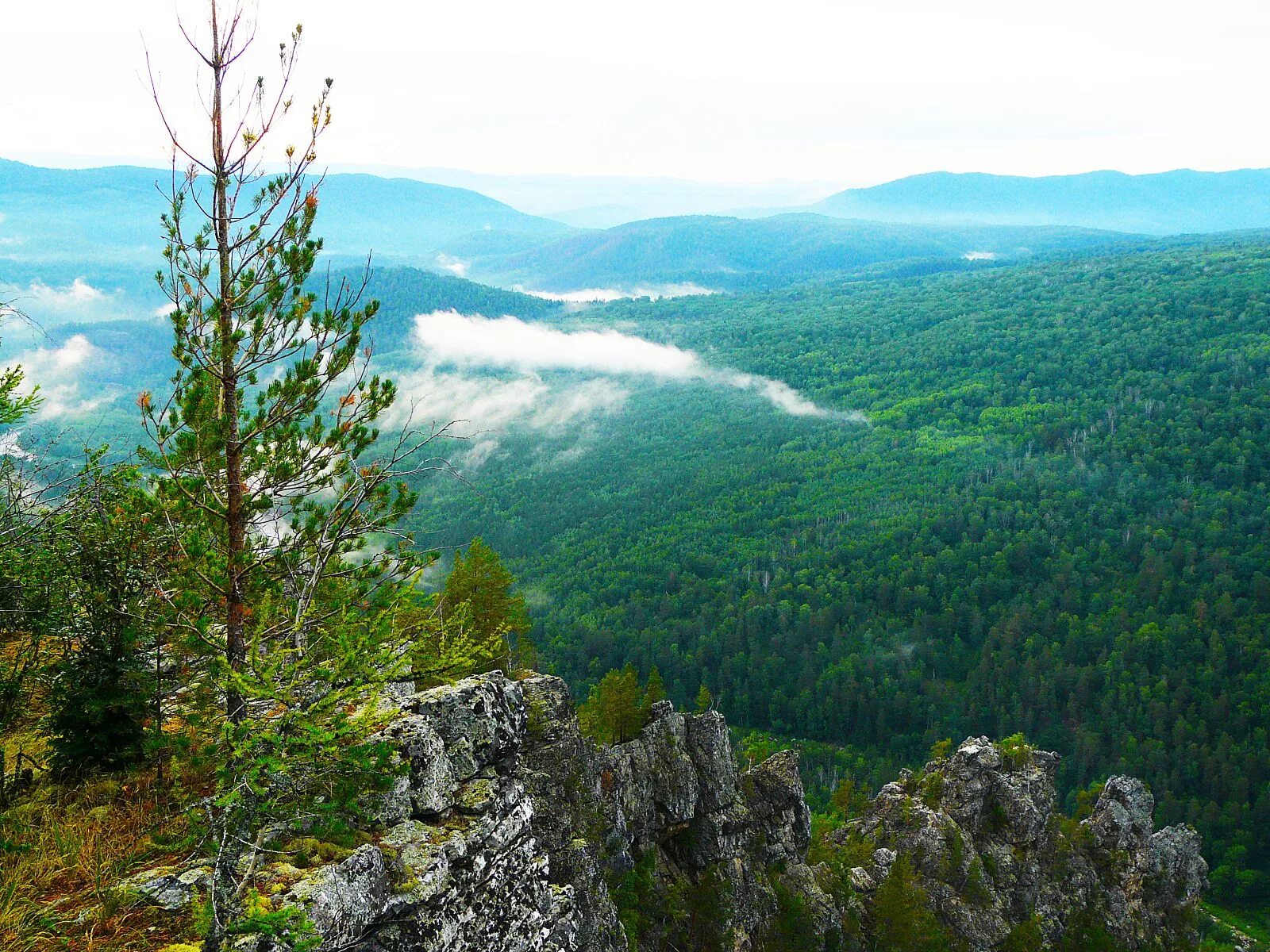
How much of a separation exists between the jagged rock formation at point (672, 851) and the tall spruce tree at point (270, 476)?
1.44m

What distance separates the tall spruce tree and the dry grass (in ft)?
3.74

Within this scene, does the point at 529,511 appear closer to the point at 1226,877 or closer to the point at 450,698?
the point at 1226,877

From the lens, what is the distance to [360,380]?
1036 centimetres

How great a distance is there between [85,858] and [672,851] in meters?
28.4

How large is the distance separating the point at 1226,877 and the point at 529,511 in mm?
138046

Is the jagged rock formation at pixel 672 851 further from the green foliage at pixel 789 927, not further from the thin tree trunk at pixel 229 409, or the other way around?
the thin tree trunk at pixel 229 409

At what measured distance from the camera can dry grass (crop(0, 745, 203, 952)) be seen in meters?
8.60

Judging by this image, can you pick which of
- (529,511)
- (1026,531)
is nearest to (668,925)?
(1026,531)

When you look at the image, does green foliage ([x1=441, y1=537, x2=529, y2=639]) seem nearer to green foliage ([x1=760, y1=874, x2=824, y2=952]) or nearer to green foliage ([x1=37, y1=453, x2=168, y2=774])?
green foliage ([x1=37, y1=453, x2=168, y2=774])

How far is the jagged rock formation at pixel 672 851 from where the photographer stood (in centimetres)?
1080

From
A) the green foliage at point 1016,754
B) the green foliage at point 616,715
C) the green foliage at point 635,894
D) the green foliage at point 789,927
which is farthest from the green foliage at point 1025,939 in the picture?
the green foliage at point 616,715

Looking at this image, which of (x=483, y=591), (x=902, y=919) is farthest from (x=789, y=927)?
(x=483, y=591)

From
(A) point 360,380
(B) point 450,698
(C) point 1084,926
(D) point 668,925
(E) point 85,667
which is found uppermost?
(A) point 360,380

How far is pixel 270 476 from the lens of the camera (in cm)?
1048
